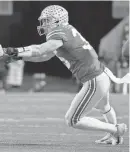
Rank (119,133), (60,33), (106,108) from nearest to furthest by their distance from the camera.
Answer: (60,33) < (119,133) < (106,108)

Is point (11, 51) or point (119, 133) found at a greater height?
point (11, 51)

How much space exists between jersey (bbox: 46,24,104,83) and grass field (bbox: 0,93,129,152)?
78 cm

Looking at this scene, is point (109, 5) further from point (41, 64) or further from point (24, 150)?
point (24, 150)

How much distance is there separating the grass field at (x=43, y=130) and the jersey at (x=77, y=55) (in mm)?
775

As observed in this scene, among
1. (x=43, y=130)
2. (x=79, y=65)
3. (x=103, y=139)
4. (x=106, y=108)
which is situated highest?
(x=79, y=65)

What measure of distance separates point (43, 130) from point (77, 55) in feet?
7.41

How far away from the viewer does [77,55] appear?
614 cm

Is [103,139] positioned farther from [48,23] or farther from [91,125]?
[48,23]

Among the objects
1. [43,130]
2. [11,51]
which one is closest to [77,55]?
[11,51]

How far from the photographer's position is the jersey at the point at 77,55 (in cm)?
608

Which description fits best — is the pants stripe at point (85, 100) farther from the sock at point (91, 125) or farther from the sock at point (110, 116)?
the sock at point (110, 116)

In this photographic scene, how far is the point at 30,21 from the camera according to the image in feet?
92.2

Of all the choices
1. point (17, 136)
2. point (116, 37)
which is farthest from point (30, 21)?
point (17, 136)

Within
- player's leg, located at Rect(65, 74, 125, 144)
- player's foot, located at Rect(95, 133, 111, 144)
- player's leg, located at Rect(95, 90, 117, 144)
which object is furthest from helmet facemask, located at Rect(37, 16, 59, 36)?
player's foot, located at Rect(95, 133, 111, 144)
